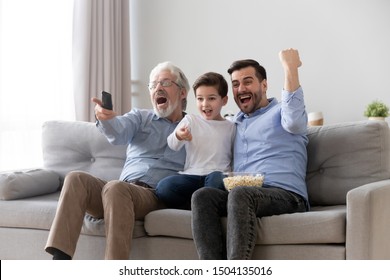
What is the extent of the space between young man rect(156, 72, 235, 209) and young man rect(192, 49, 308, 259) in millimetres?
65

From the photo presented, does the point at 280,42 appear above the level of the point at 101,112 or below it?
above

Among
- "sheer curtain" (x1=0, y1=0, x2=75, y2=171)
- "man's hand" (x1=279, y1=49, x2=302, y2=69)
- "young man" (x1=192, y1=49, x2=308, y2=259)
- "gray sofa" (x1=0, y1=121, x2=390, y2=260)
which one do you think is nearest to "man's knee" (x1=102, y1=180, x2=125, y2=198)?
"gray sofa" (x1=0, y1=121, x2=390, y2=260)

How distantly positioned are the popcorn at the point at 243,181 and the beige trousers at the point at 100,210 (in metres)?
0.38

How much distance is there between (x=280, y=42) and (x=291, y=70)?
2.30 m

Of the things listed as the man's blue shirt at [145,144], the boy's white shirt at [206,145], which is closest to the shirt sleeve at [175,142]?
the boy's white shirt at [206,145]

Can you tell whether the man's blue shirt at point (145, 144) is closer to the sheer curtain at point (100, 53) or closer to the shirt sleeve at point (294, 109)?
the shirt sleeve at point (294, 109)

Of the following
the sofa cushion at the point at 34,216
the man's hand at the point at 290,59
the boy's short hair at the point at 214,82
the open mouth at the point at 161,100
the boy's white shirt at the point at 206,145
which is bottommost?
the sofa cushion at the point at 34,216

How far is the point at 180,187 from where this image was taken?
2553 mm

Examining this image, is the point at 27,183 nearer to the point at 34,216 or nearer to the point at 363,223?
the point at 34,216

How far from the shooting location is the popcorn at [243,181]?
235 centimetres

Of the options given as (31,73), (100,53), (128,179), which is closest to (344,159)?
(128,179)

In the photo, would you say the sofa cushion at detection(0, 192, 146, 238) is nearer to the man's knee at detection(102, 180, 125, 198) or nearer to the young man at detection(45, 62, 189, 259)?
the young man at detection(45, 62, 189, 259)

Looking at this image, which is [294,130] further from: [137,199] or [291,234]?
[137,199]
